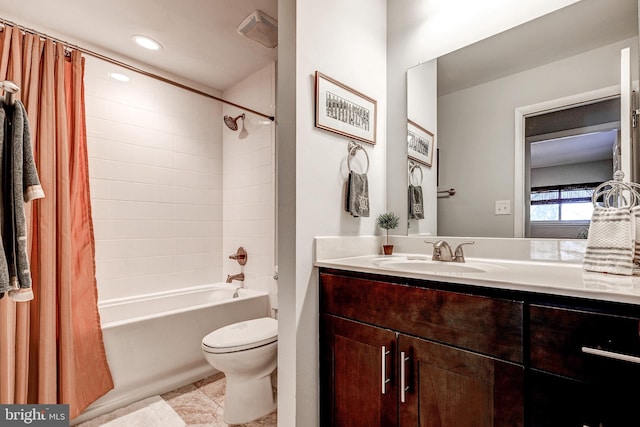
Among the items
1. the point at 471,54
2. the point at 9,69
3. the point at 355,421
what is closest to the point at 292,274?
the point at 355,421

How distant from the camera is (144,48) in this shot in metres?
2.34

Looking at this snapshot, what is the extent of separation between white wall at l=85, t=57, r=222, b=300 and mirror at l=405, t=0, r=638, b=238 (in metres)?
1.99

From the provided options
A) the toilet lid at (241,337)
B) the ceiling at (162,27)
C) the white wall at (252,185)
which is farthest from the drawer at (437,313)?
the ceiling at (162,27)

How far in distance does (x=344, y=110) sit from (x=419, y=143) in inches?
19.1

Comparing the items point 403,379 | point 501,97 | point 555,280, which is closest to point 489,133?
point 501,97

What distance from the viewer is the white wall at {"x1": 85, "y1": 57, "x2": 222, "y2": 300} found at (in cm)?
232

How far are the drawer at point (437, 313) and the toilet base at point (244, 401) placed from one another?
2.72ft

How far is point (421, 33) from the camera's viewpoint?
172 cm

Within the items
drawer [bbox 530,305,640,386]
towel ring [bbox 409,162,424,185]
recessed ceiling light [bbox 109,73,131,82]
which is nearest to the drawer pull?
drawer [bbox 530,305,640,386]

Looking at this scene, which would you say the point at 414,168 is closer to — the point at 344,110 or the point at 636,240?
the point at 344,110

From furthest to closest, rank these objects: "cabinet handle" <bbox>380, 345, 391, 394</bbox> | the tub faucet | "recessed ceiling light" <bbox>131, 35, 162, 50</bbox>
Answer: the tub faucet < "recessed ceiling light" <bbox>131, 35, 162, 50</bbox> < "cabinet handle" <bbox>380, 345, 391, 394</bbox>

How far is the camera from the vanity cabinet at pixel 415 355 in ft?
2.87

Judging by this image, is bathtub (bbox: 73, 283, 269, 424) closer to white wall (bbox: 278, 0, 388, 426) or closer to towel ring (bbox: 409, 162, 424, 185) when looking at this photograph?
white wall (bbox: 278, 0, 388, 426)

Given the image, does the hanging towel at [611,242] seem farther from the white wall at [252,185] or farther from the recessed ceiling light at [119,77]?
the recessed ceiling light at [119,77]
